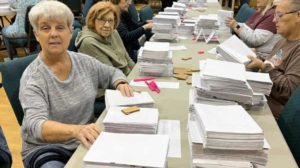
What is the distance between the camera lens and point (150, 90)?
6.61 feet

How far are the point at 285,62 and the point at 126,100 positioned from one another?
3.60ft

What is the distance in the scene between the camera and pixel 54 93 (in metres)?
1.68

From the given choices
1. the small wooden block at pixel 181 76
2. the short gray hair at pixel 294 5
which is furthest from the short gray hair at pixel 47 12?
the short gray hair at pixel 294 5

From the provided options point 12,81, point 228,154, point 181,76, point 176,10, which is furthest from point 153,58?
point 176,10

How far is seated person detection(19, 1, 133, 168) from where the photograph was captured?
1.49m

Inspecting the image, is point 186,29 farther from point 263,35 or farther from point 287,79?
point 287,79

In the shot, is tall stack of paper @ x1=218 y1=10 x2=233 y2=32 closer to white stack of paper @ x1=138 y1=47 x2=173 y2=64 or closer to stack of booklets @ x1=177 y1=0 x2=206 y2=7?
stack of booklets @ x1=177 y1=0 x2=206 y2=7

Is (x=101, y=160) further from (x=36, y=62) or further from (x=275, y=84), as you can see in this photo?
(x=275, y=84)

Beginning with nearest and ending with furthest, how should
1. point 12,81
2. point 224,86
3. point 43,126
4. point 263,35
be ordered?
point 43,126, point 224,86, point 12,81, point 263,35

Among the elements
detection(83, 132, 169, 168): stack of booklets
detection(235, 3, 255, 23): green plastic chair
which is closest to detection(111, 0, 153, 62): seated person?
detection(235, 3, 255, 23): green plastic chair

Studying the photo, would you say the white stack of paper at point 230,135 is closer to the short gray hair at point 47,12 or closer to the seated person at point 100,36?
the short gray hair at point 47,12

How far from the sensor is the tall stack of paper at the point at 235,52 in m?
2.20

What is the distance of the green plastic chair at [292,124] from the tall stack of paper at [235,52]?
0.48 metres

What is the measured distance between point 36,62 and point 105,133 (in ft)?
2.12
